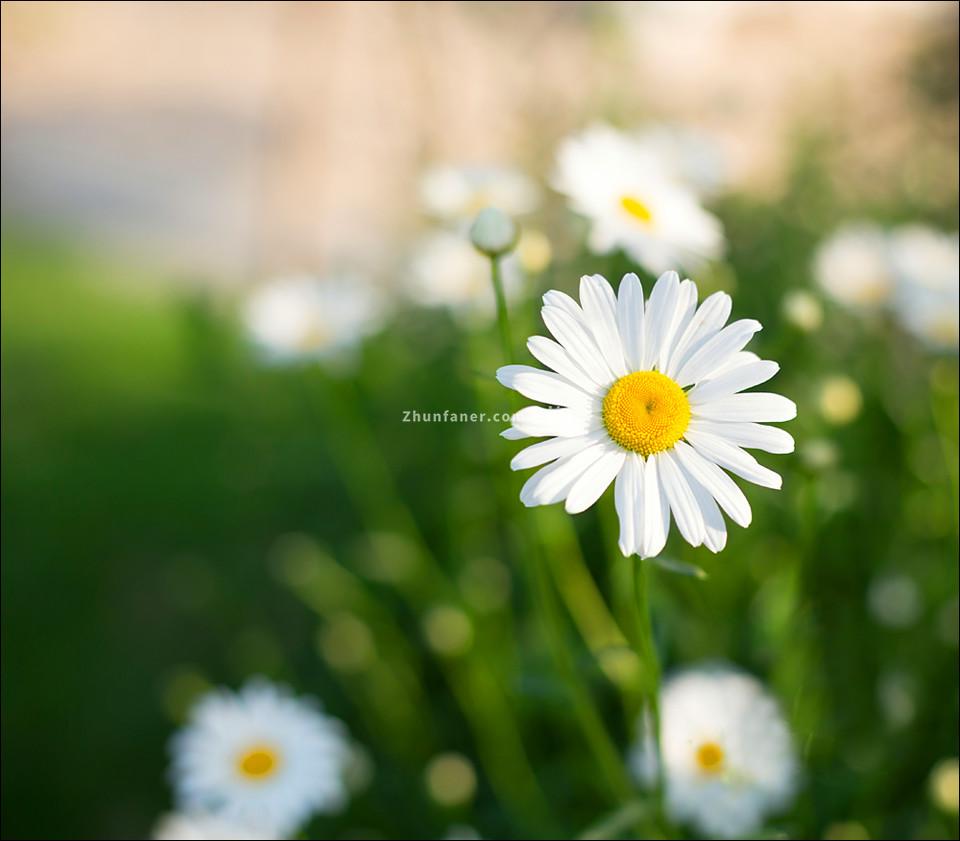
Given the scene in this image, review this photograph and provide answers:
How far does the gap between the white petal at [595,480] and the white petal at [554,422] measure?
2 centimetres

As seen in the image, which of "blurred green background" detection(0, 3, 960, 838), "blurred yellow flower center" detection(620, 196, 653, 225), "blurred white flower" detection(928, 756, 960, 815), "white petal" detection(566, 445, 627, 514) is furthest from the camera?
"blurred green background" detection(0, 3, 960, 838)

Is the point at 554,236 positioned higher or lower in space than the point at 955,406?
higher

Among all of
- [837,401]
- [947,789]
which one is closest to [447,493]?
[837,401]

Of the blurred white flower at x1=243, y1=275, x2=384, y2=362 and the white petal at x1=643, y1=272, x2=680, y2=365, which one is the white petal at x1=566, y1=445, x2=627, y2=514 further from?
the blurred white flower at x1=243, y1=275, x2=384, y2=362

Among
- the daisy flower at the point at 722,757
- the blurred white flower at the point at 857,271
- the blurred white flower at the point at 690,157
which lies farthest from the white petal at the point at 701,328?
the blurred white flower at the point at 857,271

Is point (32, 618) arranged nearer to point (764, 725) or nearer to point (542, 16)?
point (764, 725)

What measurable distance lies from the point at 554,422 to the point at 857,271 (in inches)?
31.2

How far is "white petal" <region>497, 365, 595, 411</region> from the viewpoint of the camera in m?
0.60

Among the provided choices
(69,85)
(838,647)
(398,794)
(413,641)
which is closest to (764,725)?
(838,647)

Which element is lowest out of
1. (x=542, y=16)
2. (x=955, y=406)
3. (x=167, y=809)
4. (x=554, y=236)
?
(x=167, y=809)

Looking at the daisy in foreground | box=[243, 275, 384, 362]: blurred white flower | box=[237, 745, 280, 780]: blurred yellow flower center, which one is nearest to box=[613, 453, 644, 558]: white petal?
the daisy in foreground

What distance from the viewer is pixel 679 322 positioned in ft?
2.06

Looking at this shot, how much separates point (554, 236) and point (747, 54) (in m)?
0.77

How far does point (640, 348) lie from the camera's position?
2.08ft
